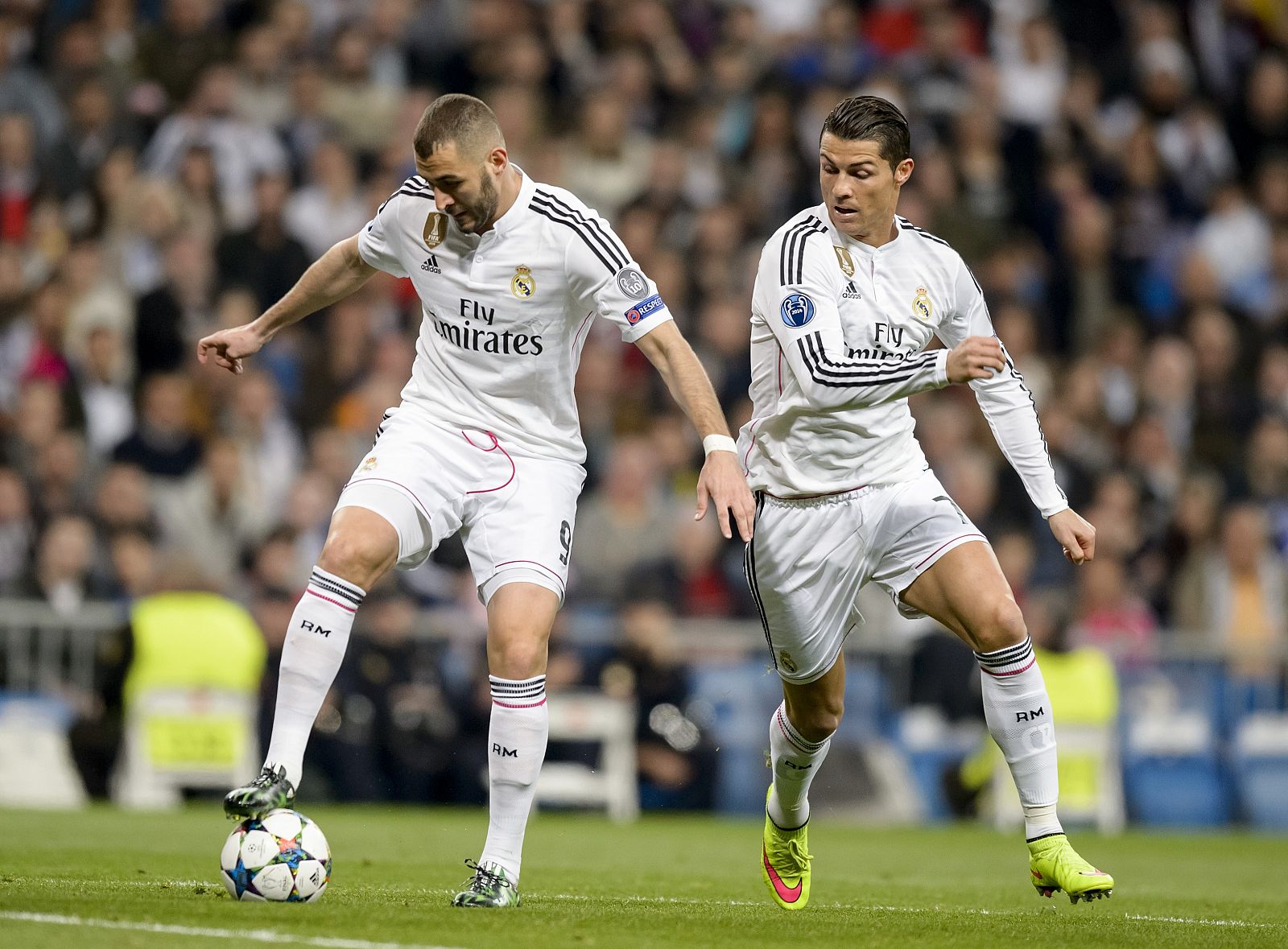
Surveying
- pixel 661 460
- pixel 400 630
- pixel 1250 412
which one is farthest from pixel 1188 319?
pixel 400 630

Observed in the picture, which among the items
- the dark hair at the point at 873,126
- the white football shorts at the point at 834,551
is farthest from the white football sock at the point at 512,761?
the dark hair at the point at 873,126

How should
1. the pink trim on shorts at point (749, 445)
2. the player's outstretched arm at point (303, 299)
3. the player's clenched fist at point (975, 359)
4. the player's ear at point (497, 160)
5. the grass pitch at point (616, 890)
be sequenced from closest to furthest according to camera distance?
the grass pitch at point (616, 890), the player's clenched fist at point (975, 359), the player's ear at point (497, 160), the player's outstretched arm at point (303, 299), the pink trim on shorts at point (749, 445)

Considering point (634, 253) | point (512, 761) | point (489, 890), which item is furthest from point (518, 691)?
point (634, 253)

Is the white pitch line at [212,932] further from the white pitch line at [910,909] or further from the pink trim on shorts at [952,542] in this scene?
the pink trim on shorts at [952,542]

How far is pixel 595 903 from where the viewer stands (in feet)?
24.5

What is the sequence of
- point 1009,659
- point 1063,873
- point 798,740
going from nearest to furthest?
point 1063,873, point 1009,659, point 798,740

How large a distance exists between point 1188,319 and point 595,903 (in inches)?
482

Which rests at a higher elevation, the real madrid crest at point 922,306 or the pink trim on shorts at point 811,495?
the real madrid crest at point 922,306

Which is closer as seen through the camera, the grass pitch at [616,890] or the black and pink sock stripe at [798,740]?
the grass pitch at [616,890]

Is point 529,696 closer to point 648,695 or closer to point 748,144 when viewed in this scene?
point 648,695

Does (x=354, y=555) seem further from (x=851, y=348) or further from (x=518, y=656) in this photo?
(x=851, y=348)

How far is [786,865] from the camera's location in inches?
321

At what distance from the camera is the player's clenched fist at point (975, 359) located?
6773 millimetres

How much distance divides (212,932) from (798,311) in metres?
3.13
